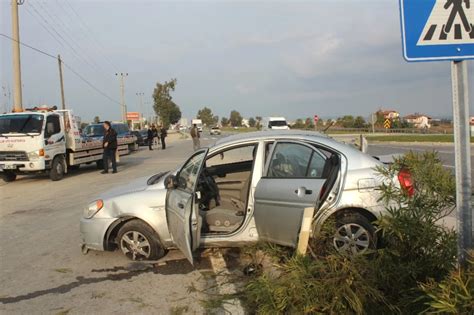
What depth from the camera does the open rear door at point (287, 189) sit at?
4910 millimetres

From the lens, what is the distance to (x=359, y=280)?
347cm

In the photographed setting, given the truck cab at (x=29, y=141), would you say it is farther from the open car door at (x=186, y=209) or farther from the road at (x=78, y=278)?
the open car door at (x=186, y=209)

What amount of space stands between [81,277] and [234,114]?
471ft

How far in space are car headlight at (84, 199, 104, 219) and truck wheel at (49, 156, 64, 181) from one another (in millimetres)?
10265

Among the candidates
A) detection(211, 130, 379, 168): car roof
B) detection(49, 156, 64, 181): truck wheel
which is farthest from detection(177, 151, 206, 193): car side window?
detection(49, 156, 64, 181): truck wheel

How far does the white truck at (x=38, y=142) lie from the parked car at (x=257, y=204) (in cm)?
959

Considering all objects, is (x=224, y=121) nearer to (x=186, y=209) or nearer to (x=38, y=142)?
(x=38, y=142)

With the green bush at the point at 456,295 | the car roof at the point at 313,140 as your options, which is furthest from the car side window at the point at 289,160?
the green bush at the point at 456,295

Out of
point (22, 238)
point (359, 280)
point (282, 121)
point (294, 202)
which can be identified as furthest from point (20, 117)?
point (282, 121)

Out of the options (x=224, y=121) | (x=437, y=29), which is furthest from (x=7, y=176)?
(x=224, y=121)

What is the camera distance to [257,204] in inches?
203

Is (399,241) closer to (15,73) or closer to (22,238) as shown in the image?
(22,238)

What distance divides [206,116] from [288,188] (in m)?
135

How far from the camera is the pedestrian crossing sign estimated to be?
2.66 meters
